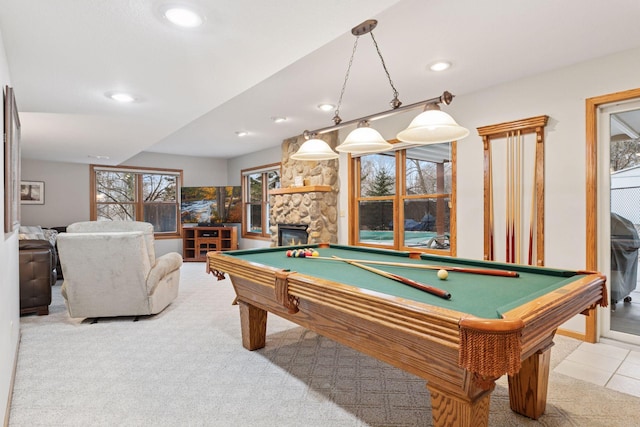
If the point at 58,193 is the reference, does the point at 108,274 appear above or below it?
below

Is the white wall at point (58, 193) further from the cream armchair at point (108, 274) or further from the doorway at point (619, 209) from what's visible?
the doorway at point (619, 209)

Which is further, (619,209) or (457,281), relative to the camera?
(619,209)

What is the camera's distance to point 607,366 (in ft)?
8.43

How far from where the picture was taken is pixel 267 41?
2.00 m

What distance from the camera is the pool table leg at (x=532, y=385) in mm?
1857

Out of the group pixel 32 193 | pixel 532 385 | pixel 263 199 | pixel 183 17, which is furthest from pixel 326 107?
pixel 32 193

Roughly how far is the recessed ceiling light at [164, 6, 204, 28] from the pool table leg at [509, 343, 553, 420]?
2.45 metres

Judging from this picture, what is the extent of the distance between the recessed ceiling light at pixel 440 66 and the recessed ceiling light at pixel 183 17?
198 cm

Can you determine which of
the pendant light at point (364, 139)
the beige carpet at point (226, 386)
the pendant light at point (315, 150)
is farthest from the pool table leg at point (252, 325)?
the pendant light at point (364, 139)

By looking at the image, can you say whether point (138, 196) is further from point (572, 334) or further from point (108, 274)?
point (572, 334)

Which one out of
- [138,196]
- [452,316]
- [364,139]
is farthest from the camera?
[138,196]

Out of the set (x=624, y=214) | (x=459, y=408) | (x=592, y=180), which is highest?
(x=592, y=180)

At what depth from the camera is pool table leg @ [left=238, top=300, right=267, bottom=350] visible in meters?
2.78

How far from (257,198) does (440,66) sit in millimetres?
5424
